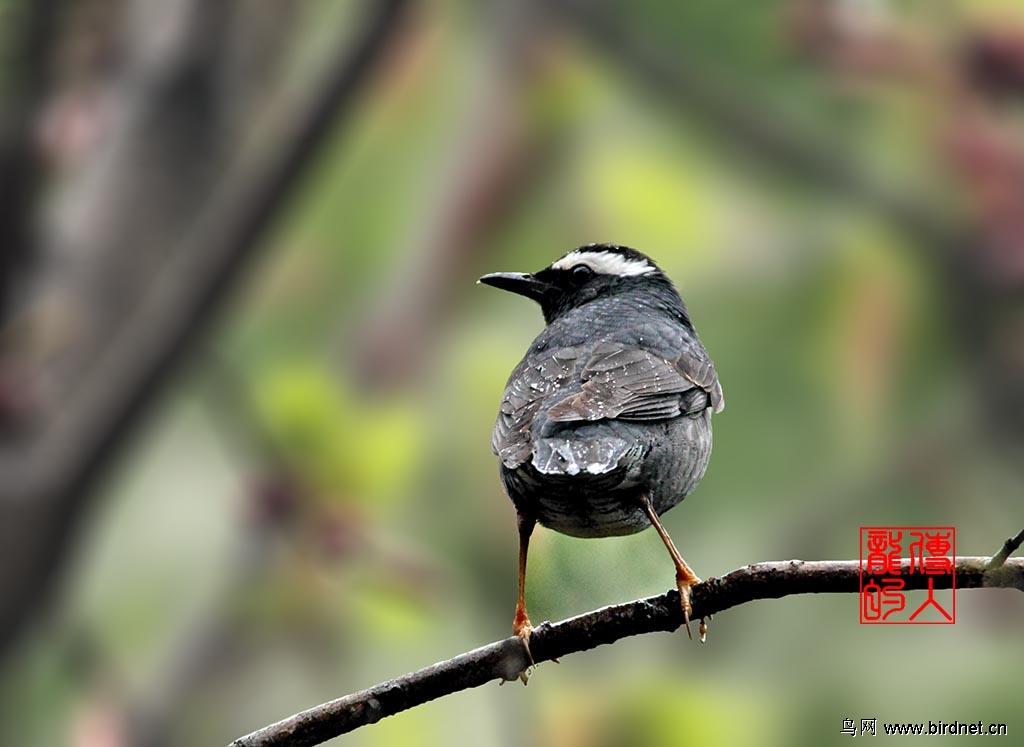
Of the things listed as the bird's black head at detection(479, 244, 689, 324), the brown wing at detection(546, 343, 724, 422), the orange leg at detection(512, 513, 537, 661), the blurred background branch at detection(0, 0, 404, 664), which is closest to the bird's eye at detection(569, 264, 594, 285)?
the bird's black head at detection(479, 244, 689, 324)

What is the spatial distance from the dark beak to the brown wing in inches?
Answer: 7.2

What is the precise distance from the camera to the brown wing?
5.05ft

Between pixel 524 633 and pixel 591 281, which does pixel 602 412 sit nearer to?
pixel 524 633

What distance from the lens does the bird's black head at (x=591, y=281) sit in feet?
6.52

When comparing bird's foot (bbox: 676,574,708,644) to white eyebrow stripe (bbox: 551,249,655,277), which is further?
white eyebrow stripe (bbox: 551,249,655,277)

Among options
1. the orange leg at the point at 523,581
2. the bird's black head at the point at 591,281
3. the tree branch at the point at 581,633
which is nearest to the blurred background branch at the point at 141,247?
the bird's black head at the point at 591,281

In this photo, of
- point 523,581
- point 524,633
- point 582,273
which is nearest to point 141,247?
point 582,273

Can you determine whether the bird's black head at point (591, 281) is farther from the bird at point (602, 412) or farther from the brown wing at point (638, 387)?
the brown wing at point (638, 387)

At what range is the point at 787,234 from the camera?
185 inches

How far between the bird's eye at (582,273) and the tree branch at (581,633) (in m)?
0.82

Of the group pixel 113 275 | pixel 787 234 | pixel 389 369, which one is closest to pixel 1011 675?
pixel 787 234

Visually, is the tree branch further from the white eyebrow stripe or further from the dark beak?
the white eyebrow stripe

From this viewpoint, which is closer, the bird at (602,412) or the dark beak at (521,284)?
the bird at (602,412)

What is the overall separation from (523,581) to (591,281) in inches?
27.0
